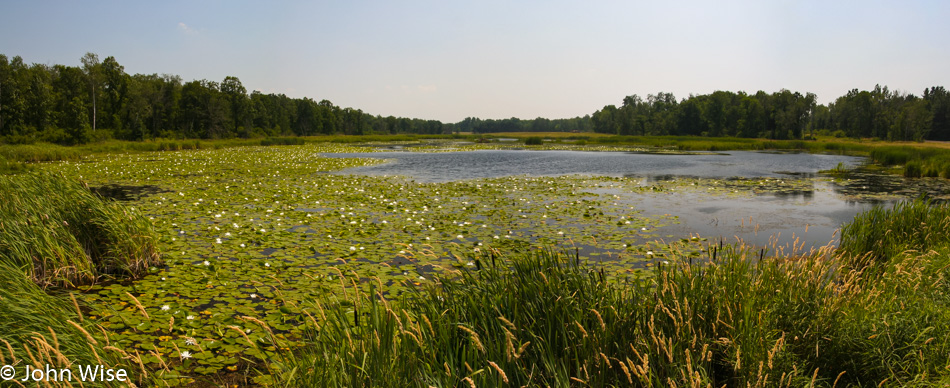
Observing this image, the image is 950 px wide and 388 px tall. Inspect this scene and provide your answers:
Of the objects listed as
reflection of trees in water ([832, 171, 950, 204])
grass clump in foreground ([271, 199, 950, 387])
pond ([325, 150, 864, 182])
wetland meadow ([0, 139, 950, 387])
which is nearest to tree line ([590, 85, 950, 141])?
pond ([325, 150, 864, 182])

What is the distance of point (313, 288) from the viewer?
6867mm

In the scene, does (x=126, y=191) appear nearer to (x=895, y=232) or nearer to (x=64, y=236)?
(x=64, y=236)

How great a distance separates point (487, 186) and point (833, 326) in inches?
633

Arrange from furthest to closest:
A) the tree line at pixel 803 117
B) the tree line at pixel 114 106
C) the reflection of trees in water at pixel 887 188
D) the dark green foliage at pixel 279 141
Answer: the tree line at pixel 803 117 < the dark green foliage at pixel 279 141 < the tree line at pixel 114 106 < the reflection of trees in water at pixel 887 188

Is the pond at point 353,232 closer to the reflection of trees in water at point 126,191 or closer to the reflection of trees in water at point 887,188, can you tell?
the reflection of trees in water at point 126,191

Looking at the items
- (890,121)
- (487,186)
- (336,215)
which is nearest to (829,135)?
(890,121)

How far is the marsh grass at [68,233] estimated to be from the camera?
634cm

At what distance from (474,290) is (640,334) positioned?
61.3 inches

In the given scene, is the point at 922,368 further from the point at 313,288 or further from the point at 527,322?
the point at 313,288

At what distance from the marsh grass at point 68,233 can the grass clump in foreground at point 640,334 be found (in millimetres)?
5052

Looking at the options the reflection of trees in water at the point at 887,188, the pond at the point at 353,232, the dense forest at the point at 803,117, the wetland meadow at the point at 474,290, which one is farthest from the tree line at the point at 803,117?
the wetland meadow at the point at 474,290

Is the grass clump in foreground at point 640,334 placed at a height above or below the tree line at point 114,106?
below

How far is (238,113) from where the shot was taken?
97.8 meters

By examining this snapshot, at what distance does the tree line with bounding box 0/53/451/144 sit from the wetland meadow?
67.2m
